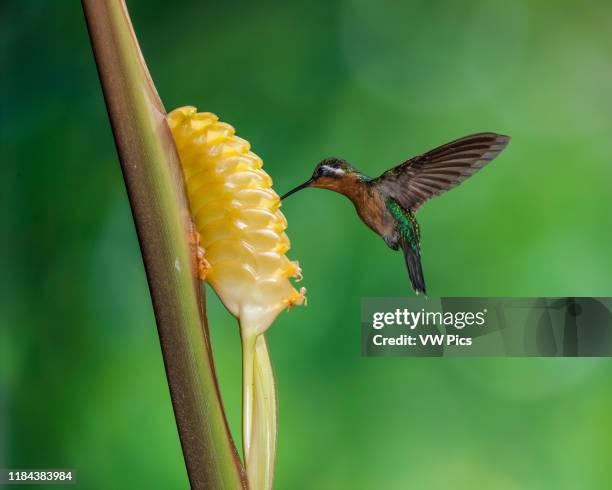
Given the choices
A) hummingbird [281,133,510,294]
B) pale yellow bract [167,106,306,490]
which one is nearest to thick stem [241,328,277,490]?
pale yellow bract [167,106,306,490]

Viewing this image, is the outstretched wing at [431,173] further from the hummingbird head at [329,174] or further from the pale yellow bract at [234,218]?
the pale yellow bract at [234,218]

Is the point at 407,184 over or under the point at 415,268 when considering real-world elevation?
over

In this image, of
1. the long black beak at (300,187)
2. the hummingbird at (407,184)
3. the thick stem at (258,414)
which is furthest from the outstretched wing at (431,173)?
the thick stem at (258,414)

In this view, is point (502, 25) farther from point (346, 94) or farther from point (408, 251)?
point (408, 251)

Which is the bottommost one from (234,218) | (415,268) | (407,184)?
(234,218)

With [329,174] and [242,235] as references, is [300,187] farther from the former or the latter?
[242,235]

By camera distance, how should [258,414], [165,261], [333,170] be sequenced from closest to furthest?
[165,261]
[258,414]
[333,170]

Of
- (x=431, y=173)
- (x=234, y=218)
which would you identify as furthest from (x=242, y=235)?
(x=431, y=173)
